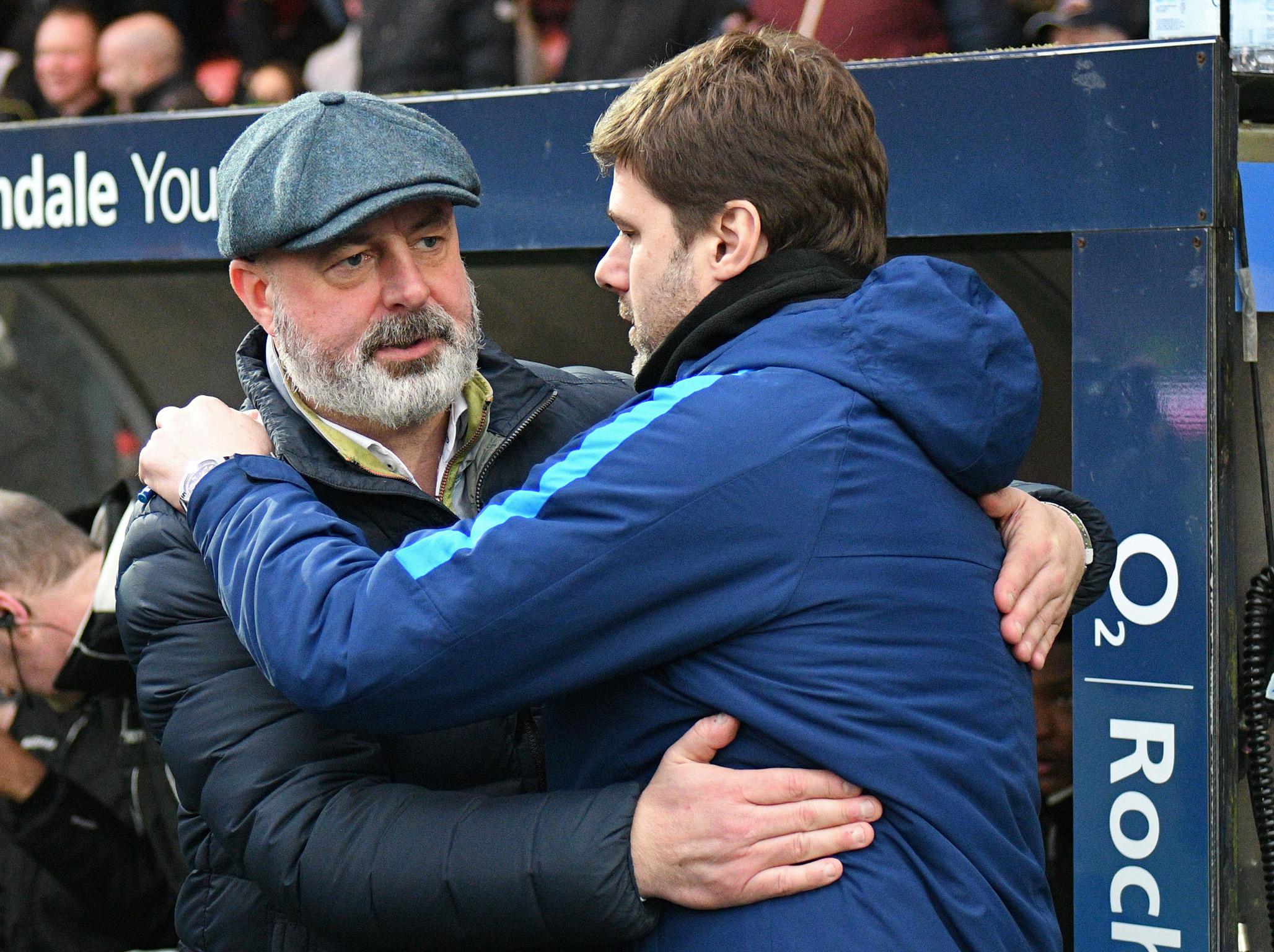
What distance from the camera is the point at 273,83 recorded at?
439cm

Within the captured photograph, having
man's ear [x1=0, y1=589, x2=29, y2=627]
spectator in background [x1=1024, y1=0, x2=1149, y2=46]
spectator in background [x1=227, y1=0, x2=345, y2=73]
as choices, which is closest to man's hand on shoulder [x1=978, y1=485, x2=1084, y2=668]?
spectator in background [x1=1024, y1=0, x2=1149, y2=46]

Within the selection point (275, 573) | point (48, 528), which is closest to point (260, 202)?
point (275, 573)

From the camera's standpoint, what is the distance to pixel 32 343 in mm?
4469

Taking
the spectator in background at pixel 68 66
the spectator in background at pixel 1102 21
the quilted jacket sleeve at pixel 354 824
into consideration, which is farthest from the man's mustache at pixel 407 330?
the spectator in background at pixel 68 66

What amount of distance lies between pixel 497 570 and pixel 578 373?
0.96 metres

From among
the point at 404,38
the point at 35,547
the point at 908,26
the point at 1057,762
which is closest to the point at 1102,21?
the point at 908,26

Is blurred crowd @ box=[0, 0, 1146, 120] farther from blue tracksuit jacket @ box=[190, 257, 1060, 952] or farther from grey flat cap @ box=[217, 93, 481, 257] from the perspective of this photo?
blue tracksuit jacket @ box=[190, 257, 1060, 952]

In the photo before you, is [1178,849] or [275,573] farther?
[1178,849]

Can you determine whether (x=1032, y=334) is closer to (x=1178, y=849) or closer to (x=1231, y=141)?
(x=1231, y=141)

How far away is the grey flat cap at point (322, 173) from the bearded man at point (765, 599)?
39cm

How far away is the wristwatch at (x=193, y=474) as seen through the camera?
5.01ft

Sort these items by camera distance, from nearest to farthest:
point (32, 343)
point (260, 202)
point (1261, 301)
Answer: point (260, 202) < point (1261, 301) < point (32, 343)

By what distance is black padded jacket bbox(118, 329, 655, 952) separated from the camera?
4.45ft

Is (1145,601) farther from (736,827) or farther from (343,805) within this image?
(343,805)
